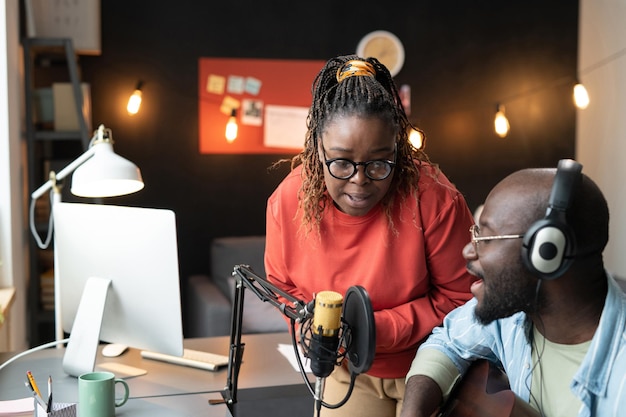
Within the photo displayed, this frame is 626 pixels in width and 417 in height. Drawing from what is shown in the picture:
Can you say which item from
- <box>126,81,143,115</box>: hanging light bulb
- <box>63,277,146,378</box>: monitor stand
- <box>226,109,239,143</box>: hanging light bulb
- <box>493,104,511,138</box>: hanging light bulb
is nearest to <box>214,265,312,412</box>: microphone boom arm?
<box>63,277,146,378</box>: monitor stand

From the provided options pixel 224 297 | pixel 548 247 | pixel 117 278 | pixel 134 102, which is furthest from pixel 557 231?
pixel 134 102

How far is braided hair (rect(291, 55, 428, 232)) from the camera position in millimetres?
1686

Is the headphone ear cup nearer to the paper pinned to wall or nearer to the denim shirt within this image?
the denim shirt

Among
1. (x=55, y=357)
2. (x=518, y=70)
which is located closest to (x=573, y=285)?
(x=55, y=357)

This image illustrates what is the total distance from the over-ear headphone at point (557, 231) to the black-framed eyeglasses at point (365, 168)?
46cm

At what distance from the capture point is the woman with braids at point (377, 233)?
5.59 feet

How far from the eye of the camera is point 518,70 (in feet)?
16.3

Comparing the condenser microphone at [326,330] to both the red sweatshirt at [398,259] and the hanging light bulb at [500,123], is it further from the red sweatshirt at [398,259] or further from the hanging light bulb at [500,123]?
the hanging light bulb at [500,123]

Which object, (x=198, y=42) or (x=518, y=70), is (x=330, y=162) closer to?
(x=198, y=42)

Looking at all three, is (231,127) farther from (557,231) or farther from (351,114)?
(557,231)

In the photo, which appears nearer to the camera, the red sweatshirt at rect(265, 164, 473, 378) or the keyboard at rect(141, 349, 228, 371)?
the red sweatshirt at rect(265, 164, 473, 378)

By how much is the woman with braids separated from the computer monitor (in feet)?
1.03

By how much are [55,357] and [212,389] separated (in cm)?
57

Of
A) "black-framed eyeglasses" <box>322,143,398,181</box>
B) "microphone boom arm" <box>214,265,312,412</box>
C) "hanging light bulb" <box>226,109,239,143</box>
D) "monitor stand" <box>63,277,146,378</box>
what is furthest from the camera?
"hanging light bulb" <box>226,109,239,143</box>
